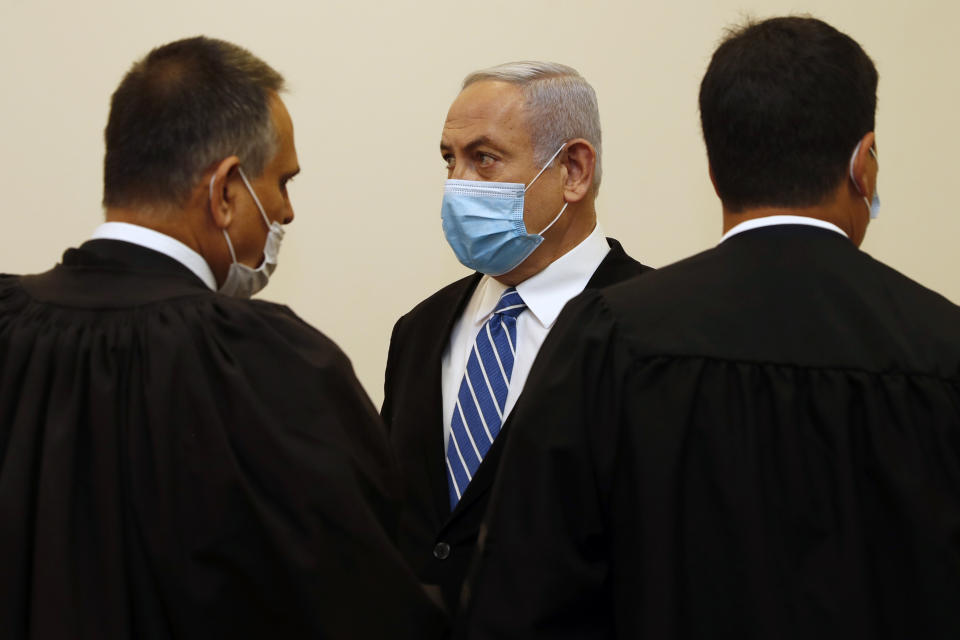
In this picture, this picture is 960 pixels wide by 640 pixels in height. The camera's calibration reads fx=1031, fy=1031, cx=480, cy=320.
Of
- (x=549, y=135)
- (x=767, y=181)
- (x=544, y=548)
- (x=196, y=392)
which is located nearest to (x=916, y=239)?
(x=549, y=135)

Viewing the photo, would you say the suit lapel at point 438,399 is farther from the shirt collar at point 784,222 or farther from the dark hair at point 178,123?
the shirt collar at point 784,222

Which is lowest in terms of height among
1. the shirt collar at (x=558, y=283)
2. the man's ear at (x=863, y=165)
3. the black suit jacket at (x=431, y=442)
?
the black suit jacket at (x=431, y=442)

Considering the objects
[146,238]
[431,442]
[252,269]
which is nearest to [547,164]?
[431,442]

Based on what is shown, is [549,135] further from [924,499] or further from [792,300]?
[924,499]

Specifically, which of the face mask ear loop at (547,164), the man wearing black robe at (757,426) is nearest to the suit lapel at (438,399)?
the face mask ear loop at (547,164)

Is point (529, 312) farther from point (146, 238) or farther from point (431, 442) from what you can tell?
point (146, 238)

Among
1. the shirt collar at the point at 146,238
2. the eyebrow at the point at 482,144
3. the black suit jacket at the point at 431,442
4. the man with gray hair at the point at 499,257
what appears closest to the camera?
the shirt collar at the point at 146,238

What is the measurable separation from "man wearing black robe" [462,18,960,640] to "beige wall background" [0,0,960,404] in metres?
1.84

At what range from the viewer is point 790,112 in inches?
62.7

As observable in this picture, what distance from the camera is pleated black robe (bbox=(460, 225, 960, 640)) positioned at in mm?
1513

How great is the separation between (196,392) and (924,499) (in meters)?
1.10

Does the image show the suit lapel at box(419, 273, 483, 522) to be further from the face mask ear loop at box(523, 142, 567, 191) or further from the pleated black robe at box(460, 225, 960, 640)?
the pleated black robe at box(460, 225, 960, 640)

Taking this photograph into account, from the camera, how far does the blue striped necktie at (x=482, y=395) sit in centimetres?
241

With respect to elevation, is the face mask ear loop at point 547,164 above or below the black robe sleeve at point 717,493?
above
